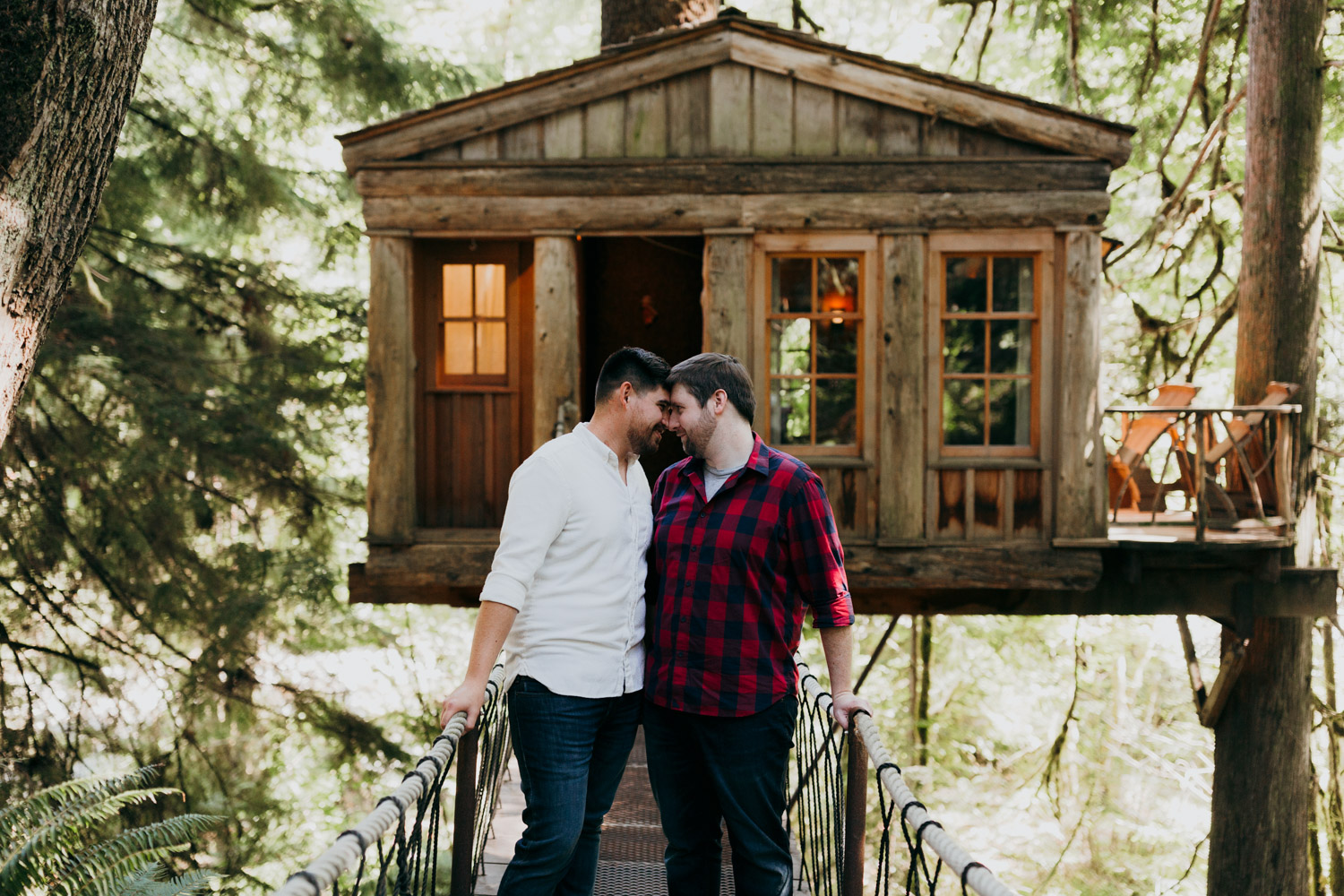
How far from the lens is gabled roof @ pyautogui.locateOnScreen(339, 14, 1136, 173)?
6848 mm

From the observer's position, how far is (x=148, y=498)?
9430mm

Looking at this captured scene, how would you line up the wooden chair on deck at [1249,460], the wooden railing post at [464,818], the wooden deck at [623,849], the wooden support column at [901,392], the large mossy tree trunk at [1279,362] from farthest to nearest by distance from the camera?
1. the large mossy tree trunk at [1279,362]
2. the wooden chair on deck at [1249,460]
3. the wooden support column at [901,392]
4. the wooden deck at [623,849]
5. the wooden railing post at [464,818]

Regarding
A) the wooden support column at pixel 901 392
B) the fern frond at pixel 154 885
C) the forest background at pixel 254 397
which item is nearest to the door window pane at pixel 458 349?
the forest background at pixel 254 397

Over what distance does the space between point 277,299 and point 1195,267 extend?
11.5 metres

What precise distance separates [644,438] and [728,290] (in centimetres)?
404

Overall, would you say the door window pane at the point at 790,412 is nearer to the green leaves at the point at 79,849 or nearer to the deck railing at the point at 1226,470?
the deck railing at the point at 1226,470

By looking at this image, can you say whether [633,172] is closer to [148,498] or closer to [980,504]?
[980,504]

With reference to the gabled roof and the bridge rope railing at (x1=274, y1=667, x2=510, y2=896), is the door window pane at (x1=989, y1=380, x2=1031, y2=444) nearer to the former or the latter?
the gabled roof

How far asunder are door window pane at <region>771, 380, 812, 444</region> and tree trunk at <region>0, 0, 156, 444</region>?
4693mm

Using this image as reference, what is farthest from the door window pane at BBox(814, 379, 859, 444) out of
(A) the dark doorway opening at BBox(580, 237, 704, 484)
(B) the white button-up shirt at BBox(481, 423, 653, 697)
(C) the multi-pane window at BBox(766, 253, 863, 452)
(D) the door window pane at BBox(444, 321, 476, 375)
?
(B) the white button-up shirt at BBox(481, 423, 653, 697)

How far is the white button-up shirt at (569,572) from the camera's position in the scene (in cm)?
285

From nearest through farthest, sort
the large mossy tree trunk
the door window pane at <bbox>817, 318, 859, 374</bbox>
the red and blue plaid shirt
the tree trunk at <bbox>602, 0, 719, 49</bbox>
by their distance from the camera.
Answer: the red and blue plaid shirt
the door window pane at <bbox>817, 318, 859, 374</bbox>
the large mossy tree trunk
the tree trunk at <bbox>602, 0, 719, 49</bbox>

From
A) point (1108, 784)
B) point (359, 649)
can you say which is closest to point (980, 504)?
point (1108, 784)

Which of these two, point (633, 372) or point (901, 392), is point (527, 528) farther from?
point (901, 392)
